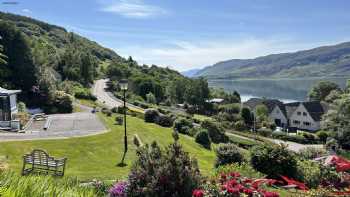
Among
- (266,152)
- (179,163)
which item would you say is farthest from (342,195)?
(266,152)

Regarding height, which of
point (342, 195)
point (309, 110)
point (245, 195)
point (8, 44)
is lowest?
point (309, 110)

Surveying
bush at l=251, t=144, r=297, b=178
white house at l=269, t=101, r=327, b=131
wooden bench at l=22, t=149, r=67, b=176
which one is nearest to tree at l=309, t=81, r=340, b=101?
white house at l=269, t=101, r=327, b=131

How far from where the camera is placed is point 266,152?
14.9 meters

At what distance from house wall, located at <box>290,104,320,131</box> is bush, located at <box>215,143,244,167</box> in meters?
63.7

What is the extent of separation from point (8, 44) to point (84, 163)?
38.9 meters

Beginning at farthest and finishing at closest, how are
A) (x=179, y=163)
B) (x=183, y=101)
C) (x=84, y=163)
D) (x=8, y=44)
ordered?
1. (x=183, y=101)
2. (x=8, y=44)
3. (x=84, y=163)
4. (x=179, y=163)

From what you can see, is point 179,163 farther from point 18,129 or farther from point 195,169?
point 18,129

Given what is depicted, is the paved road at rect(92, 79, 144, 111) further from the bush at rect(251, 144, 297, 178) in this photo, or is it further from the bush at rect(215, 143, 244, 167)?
the bush at rect(251, 144, 297, 178)

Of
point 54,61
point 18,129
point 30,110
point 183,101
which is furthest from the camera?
point 183,101

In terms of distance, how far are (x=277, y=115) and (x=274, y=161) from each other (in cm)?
7355

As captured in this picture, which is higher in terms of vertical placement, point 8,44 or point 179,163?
point 8,44

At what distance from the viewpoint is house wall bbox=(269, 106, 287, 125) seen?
84.2 metres

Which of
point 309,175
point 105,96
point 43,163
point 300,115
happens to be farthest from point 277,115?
point 43,163

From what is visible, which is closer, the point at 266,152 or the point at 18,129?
the point at 266,152
